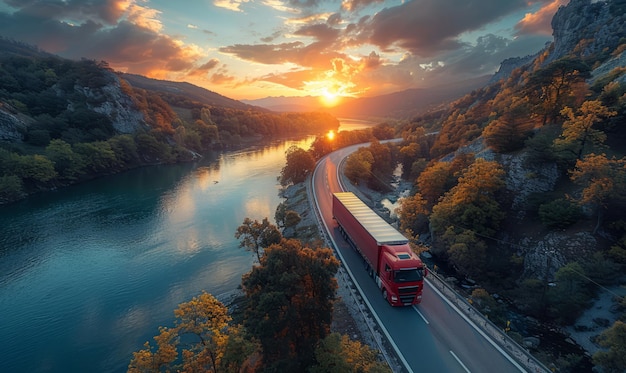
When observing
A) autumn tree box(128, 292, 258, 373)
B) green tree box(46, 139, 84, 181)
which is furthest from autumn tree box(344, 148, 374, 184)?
green tree box(46, 139, 84, 181)

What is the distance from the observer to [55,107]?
10681 cm

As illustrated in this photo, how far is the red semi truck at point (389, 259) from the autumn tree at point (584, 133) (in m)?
30.1

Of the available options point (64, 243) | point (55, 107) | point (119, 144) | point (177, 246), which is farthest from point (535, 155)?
point (55, 107)

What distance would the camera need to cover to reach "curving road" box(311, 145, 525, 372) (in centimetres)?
1927

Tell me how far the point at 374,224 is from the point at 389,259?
7182 mm

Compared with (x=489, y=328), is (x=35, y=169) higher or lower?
higher

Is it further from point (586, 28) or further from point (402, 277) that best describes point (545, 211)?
point (586, 28)

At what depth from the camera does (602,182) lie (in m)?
31.5

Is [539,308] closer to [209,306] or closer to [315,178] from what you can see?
[209,306]

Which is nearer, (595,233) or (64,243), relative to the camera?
(595,233)

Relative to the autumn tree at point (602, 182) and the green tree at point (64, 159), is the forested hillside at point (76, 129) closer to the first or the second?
the green tree at point (64, 159)

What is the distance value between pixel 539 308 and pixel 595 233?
11.0 meters

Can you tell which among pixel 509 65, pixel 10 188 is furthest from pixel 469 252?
pixel 509 65

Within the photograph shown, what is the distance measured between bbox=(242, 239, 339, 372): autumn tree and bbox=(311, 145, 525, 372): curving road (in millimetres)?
6432
